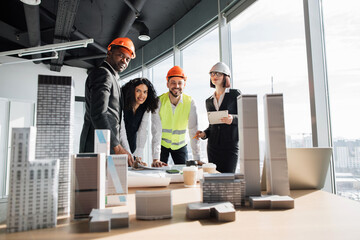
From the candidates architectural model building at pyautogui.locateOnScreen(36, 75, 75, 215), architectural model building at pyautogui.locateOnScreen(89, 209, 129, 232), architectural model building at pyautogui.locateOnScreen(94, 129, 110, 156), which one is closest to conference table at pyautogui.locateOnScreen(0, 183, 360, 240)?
architectural model building at pyautogui.locateOnScreen(89, 209, 129, 232)

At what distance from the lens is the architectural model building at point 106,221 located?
0.67m

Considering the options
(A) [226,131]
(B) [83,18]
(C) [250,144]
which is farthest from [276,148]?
(B) [83,18]

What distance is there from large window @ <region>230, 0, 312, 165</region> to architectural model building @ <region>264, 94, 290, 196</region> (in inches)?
42.4

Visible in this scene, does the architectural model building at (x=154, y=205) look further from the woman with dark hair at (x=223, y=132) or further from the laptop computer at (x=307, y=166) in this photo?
the woman with dark hair at (x=223, y=132)

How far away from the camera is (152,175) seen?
1.31 m

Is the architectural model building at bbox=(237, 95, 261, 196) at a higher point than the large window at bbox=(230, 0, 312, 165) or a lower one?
lower

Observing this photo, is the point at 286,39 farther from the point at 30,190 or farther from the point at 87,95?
the point at 30,190

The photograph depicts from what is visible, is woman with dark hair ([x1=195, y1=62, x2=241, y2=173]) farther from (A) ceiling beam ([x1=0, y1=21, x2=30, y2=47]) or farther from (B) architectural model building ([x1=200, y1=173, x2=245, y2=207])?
(A) ceiling beam ([x1=0, y1=21, x2=30, y2=47])

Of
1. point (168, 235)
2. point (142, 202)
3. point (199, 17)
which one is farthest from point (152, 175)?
point (199, 17)

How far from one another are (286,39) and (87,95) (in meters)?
2.32

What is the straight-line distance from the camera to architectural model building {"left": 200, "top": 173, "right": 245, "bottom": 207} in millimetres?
873

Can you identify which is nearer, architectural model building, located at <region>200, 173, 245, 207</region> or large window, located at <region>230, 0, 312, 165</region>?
architectural model building, located at <region>200, 173, 245, 207</region>

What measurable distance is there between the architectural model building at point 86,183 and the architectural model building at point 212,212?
294mm

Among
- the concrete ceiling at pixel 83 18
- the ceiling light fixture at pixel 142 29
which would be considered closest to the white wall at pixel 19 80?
the concrete ceiling at pixel 83 18
